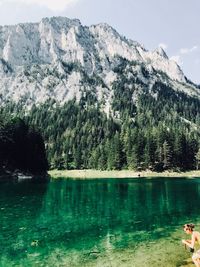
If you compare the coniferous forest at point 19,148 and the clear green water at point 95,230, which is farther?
the coniferous forest at point 19,148

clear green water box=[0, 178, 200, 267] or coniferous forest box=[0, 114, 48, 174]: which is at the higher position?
coniferous forest box=[0, 114, 48, 174]

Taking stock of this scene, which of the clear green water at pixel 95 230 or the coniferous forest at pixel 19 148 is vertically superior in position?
the coniferous forest at pixel 19 148

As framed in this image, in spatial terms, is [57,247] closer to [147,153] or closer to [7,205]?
[7,205]

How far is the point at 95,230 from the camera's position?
51.0 metres

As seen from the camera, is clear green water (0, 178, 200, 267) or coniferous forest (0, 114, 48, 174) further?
coniferous forest (0, 114, 48, 174)

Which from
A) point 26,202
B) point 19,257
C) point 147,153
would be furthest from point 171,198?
point 147,153

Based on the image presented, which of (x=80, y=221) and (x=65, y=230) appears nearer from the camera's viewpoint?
(x=65, y=230)

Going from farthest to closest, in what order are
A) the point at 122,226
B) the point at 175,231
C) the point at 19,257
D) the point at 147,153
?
the point at 147,153
the point at 122,226
the point at 175,231
the point at 19,257

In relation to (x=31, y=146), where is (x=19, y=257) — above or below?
below

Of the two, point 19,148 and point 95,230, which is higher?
point 19,148

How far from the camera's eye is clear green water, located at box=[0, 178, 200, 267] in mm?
36844

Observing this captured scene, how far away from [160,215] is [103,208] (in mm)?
13761

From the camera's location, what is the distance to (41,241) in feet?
146

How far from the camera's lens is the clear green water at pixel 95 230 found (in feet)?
121
